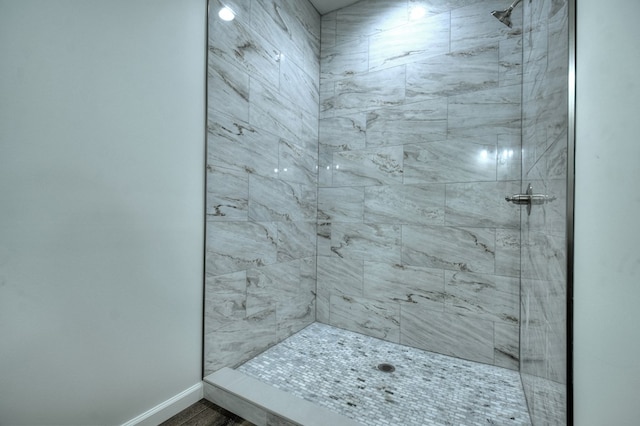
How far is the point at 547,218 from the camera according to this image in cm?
99

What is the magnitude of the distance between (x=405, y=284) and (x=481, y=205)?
0.76 meters

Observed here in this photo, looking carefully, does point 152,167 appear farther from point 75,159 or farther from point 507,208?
point 507,208

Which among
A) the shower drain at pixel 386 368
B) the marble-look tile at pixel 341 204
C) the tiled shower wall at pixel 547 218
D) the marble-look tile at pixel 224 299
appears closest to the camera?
the tiled shower wall at pixel 547 218

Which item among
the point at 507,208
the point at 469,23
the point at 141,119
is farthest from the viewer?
the point at 469,23

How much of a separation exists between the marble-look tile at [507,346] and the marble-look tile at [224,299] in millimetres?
1621

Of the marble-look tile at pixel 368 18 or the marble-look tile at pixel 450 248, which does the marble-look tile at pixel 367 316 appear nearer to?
the marble-look tile at pixel 450 248

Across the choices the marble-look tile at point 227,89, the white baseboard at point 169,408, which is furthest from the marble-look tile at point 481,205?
the white baseboard at point 169,408

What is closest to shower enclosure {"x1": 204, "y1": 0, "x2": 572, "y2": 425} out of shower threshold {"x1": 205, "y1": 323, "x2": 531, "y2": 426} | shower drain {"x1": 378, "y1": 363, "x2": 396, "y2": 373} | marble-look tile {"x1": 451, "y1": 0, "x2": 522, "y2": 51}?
marble-look tile {"x1": 451, "y1": 0, "x2": 522, "y2": 51}

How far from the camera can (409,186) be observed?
2.09 meters

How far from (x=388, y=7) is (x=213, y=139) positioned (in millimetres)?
1753

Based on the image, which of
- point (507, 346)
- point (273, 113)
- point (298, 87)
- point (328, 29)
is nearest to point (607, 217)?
point (507, 346)

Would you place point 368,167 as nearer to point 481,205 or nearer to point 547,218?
point 481,205

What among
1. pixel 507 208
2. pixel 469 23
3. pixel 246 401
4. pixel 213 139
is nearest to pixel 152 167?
pixel 213 139

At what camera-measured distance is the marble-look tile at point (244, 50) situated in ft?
5.32
